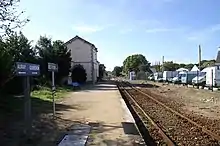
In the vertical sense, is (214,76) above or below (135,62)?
below

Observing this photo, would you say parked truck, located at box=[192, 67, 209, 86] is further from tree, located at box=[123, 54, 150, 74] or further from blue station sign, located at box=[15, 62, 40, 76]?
tree, located at box=[123, 54, 150, 74]

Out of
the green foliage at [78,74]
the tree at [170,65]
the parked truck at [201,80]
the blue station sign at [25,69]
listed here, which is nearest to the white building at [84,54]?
the green foliage at [78,74]

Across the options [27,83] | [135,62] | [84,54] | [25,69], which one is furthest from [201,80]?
[135,62]

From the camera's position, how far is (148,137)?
11.7 metres

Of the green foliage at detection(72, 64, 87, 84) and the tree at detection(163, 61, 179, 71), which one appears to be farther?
the tree at detection(163, 61, 179, 71)

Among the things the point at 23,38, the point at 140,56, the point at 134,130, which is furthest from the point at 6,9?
the point at 140,56

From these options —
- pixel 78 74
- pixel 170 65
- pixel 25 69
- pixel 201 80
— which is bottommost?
pixel 201 80

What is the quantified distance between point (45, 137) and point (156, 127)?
15.5 ft

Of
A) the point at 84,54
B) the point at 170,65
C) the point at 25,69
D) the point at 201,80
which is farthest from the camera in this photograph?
the point at 170,65

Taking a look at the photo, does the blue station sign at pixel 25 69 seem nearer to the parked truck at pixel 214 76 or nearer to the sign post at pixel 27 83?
the sign post at pixel 27 83

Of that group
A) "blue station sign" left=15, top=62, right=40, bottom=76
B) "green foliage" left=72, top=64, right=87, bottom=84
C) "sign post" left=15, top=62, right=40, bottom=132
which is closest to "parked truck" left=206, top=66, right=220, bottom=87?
"green foliage" left=72, top=64, right=87, bottom=84

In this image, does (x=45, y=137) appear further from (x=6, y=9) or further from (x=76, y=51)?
(x=76, y=51)

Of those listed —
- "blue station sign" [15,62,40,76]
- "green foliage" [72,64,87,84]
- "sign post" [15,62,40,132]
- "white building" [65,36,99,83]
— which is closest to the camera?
"blue station sign" [15,62,40,76]

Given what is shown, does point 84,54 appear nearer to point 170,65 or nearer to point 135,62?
point 135,62
